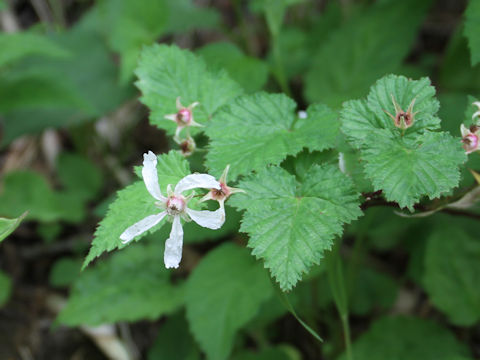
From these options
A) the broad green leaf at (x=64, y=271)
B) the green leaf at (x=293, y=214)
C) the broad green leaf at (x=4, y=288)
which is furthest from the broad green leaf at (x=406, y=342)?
the broad green leaf at (x=4, y=288)

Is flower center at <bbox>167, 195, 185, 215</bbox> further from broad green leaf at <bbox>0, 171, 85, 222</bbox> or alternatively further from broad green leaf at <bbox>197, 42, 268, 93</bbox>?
broad green leaf at <bbox>0, 171, 85, 222</bbox>

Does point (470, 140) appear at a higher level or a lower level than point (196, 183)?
lower

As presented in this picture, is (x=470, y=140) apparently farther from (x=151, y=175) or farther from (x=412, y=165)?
(x=151, y=175)

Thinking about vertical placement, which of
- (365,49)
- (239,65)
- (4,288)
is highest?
(239,65)

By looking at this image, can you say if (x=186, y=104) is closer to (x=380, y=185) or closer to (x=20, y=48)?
(x=380, y=185)

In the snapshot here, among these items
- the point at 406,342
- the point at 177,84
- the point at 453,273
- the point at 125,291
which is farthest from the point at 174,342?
the point at 177,84

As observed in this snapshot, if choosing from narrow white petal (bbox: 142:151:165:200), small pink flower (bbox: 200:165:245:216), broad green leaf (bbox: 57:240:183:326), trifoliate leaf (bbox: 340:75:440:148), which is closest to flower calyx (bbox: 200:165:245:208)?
small pink flower (bbox: 200:165:245:216)

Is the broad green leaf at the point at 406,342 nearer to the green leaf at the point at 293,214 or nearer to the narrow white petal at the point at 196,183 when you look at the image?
the green leaf at the point at 293,214
